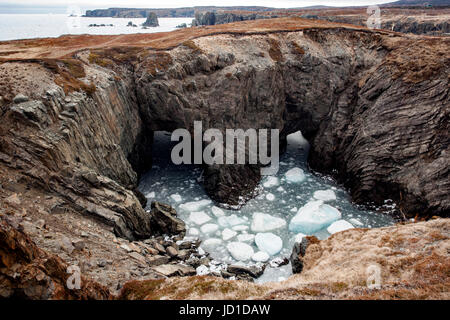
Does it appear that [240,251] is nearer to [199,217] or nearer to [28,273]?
[199,217]

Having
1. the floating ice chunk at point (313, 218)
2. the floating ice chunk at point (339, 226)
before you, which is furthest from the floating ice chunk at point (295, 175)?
the floating ice chunk at point (339, 226)

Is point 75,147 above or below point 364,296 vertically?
above

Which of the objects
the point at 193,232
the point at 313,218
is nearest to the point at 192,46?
the point at 193,232

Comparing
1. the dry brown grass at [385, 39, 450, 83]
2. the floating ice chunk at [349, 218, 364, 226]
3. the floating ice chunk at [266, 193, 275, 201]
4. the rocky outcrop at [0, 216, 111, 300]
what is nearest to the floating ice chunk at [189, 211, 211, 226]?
the floating ice chunk at [266, 193, 275, 201]

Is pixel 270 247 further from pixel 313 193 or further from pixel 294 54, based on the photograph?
pixel 294 54

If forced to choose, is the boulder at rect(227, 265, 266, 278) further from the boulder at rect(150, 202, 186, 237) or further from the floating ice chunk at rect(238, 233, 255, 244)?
the boulder at rect(150, 202, 186, 237)

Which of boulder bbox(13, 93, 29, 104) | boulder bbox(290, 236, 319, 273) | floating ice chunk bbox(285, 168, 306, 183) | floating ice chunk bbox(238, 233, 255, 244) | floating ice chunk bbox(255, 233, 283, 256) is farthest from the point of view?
floating ice chunk bbox(285, 168, 306, 183)
